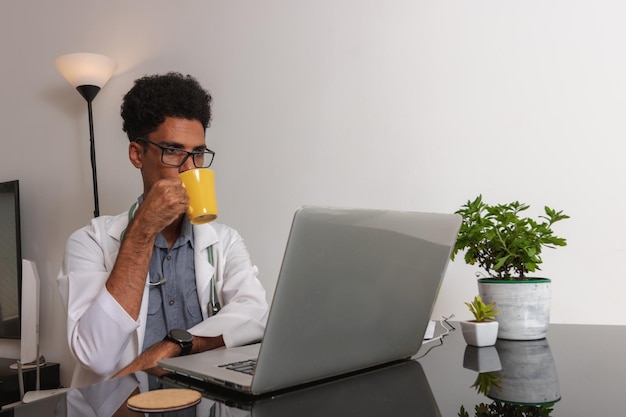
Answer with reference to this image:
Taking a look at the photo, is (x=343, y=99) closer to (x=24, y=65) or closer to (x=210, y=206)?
(x=210, y=206)

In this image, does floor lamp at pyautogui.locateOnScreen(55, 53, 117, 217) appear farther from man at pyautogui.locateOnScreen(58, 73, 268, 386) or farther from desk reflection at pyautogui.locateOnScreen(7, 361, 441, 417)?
desk reflection at pyautogui.locateOnScreen(7, 361, 441, 417)

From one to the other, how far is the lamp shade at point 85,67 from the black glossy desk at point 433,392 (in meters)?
1.93

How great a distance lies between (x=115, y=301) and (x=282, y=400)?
2.20ft

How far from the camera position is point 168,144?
157 centimetres

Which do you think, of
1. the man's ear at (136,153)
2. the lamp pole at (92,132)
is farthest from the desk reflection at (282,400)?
the lamp pole at (92,132)

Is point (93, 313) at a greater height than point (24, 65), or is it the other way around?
point (24, 65)

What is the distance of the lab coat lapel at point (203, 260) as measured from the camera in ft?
5.05

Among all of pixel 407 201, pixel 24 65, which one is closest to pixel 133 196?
pixel 24 65

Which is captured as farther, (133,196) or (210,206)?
(133,196)

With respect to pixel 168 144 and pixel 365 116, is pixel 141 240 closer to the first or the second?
pixel 168 144

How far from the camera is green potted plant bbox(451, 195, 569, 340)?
1.13 meters

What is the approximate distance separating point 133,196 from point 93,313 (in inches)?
54.3

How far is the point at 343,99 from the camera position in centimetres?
203

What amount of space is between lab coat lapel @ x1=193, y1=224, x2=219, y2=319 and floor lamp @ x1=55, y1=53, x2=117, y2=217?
105cm
